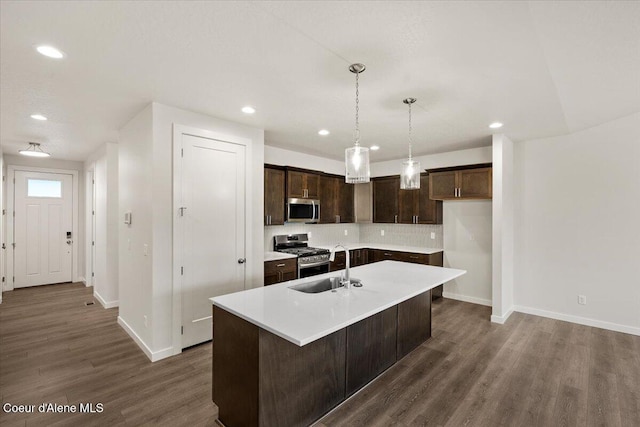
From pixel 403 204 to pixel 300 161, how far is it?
214 centimetres

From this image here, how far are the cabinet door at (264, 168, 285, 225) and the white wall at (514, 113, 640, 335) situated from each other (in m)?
3.71

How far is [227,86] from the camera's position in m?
2.72

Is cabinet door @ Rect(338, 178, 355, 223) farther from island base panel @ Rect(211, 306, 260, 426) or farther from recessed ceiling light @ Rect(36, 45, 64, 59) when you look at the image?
recessed ceiling light @ Rect(36, 45, 64, 59)

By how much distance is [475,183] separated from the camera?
15.6 ft

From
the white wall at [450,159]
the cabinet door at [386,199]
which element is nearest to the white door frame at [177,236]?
A: the cabinet door at [386,199]

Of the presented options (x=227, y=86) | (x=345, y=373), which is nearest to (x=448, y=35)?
(x=227, y=86)

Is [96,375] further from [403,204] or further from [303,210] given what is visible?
[403,204]

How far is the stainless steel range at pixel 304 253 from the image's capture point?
15.5 feet

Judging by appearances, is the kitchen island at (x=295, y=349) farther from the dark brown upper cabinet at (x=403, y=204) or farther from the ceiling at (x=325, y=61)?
the dark brown upper cabinet at (x=403, y=204)

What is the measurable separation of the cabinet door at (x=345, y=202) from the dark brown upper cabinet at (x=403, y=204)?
1.58 ft

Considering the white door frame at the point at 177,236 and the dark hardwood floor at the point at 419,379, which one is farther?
the white door frame at the point at 177,236

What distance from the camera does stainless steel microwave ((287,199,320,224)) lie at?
5030 mm

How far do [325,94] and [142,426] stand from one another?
3.08 m

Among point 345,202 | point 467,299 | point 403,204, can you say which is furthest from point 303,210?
point 467,299
